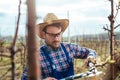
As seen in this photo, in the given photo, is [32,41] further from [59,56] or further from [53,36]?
[59,56]

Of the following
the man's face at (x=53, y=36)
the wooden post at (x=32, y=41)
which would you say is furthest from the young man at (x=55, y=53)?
the wooden post at (x=32, y=41)

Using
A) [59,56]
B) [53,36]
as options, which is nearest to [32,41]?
[53,36]

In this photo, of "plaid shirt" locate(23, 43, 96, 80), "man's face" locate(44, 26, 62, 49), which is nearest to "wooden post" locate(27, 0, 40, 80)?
"man's face" locate(44, 26, 62, 49)

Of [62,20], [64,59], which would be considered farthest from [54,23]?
[64,59]

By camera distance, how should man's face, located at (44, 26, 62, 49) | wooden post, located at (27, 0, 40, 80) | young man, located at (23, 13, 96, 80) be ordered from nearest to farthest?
wooden post, located at (27, 0, 40, 80) < man's face, located at (44, 26, 62, 49) < young man, located at (23, 13, 96, 80)

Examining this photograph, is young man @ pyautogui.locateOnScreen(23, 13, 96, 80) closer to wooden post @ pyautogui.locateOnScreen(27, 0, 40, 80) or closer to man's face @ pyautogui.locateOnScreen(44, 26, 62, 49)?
man's face @ pyautogui.locateOnScreen(44, 26, 62, 49)

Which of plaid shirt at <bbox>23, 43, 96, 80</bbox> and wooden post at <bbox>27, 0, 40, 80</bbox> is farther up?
wooden post at <bbox>27, 0, 40, 80</bbox>

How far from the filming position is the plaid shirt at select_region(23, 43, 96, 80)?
395cm

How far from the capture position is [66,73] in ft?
13.1

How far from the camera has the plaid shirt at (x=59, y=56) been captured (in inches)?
155

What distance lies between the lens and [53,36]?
3812mm

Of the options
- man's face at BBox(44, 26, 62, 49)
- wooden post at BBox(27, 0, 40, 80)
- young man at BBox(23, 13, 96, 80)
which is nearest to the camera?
wooden post at BBox(27, 0, 40, 80)

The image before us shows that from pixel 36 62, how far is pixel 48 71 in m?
3.10

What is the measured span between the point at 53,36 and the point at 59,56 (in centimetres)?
33
